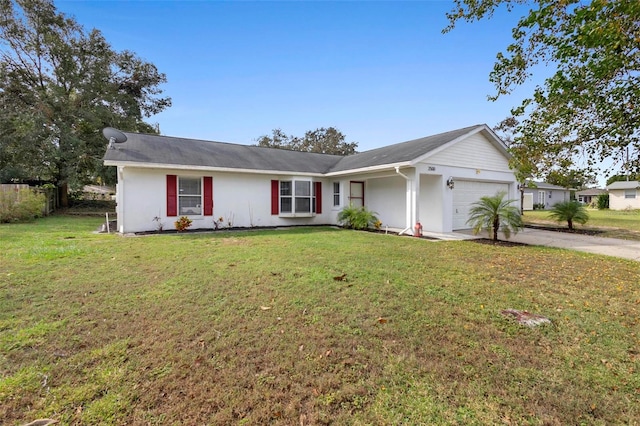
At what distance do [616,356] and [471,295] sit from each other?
1.64 meters

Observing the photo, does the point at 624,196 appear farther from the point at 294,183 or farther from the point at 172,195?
the point at 172,195

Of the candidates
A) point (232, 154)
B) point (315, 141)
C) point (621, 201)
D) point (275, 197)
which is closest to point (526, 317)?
point (275, 197)

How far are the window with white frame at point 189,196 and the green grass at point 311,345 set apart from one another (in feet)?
18.8

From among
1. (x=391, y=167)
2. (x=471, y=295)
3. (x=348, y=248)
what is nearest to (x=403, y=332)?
(x=471, y=295)

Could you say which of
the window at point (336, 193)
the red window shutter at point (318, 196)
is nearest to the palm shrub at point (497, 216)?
the window at point (336, 193)

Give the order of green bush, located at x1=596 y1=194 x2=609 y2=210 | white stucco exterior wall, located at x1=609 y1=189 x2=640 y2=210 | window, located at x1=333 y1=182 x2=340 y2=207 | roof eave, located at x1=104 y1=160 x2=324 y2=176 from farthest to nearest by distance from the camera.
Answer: green bush, located at x1=596 y1=194 x2=609 y2=210
white stucco exterior wall, located at x1=609 y1=189 x2=640 y2=210
window, located at x1=333 y1=182 x2=340 y2=207
roof eave, located at x1=104 y1=160 x2=324 y2=176

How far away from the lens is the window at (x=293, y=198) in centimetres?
1279

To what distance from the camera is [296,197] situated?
13.2 metres

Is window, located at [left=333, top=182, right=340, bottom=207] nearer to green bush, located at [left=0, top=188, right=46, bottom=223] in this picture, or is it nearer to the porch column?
the porch column

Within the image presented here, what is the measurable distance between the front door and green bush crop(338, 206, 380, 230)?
45.9 inches

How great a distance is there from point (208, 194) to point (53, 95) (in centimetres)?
1662

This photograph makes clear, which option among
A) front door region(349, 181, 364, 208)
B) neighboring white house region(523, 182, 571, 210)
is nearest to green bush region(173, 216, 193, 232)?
front door region(349, 181, 364, 208)

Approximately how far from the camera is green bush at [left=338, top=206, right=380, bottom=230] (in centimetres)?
1213

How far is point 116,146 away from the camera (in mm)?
10961
